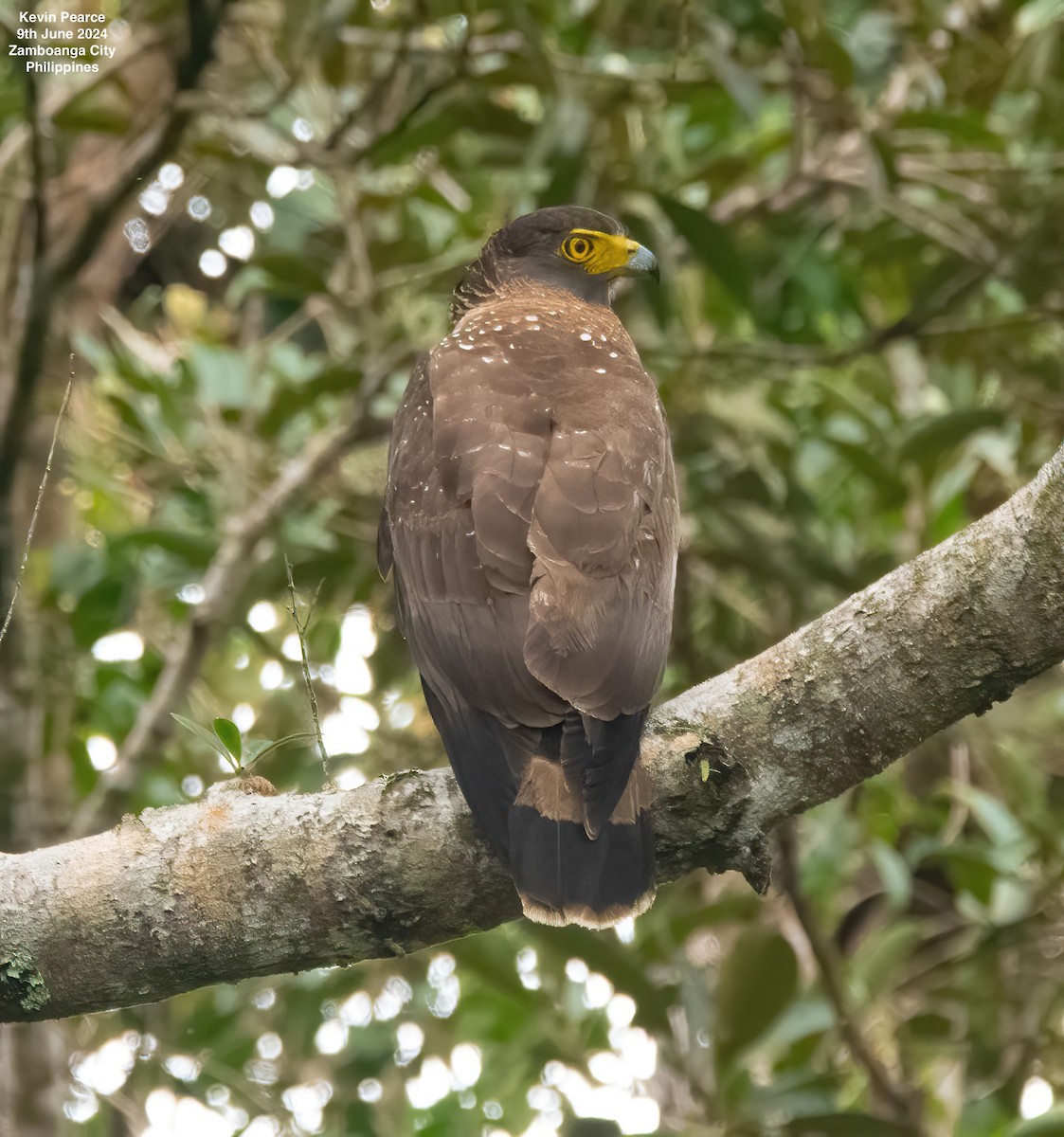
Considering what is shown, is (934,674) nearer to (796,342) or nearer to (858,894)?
(796,342)

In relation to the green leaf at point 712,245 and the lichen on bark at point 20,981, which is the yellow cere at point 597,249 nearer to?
the green leaf at point 712,245

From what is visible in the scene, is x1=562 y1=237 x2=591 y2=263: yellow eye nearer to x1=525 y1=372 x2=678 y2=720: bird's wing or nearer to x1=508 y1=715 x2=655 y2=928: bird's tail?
x1=525 y1=372 x2=678 y2=720: bird's wing

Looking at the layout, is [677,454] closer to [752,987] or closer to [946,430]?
[946,430]

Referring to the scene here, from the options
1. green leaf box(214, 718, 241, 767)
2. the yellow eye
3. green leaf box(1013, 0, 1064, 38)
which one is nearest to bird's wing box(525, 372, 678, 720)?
green leaf box(214, 718, 241, 767)

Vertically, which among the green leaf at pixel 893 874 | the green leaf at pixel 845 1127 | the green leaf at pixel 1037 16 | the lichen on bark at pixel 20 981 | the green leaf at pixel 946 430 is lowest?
the green leaf at pixel 845 1127

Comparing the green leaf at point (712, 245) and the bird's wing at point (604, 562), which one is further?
the green leaf at point (712, 245)

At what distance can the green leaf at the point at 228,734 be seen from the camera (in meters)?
2.79

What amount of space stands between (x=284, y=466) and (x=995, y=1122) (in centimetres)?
294

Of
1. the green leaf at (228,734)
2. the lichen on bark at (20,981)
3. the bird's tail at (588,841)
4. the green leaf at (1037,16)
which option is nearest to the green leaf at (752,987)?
the bird's tail at (588,841)

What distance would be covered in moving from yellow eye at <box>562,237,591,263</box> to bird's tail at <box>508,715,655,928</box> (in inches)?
84.6

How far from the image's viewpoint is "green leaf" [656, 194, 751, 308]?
4500 mm

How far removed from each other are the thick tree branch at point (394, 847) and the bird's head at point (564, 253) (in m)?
2.02

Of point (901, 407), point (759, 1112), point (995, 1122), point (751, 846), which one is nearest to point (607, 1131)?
point (759, 1112)

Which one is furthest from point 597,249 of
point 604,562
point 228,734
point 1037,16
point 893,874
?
point 228,734
